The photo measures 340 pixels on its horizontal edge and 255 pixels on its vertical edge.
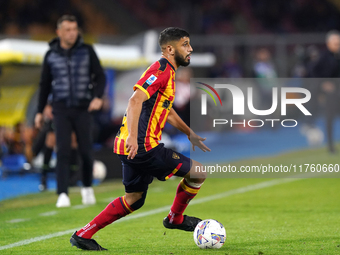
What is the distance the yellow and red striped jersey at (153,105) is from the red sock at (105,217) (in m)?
0.43

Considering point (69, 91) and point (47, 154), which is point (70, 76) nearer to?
point (69, 91)

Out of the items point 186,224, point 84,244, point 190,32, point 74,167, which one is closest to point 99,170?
point 74,167

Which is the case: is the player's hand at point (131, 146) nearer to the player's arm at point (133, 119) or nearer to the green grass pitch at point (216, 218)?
the player's arm at point (133, 119)

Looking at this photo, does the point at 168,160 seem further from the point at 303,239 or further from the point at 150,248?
the point at 303,239

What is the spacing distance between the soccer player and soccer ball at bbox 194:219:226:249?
379 mm

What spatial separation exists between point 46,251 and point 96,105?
8.86 ft

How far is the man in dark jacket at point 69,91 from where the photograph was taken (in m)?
7.14

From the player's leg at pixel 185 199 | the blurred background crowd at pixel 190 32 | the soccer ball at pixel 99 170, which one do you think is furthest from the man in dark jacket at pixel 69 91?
the blurred background crowd at pixel 190 32

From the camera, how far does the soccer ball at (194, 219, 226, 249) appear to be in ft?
15.0

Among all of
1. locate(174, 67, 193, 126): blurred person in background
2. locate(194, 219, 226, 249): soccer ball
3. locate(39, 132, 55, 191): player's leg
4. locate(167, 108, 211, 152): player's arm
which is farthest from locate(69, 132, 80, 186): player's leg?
locate(194, 219, 226, 249): soccer ball

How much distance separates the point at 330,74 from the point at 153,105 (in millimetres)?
8904

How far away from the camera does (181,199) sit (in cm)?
492

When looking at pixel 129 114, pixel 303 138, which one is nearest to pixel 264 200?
pixel 129 114

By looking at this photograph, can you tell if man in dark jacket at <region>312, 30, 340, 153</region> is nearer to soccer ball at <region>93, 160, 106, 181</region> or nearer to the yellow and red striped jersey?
soccer ball at <region>93, 160, 106, 181</region>
